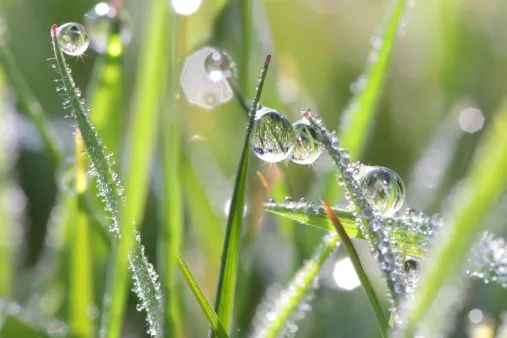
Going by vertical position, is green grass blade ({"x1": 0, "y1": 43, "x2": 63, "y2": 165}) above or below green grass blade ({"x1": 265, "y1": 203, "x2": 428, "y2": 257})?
above

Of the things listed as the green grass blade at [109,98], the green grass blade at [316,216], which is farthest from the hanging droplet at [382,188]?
the green grass blade at [109,98]

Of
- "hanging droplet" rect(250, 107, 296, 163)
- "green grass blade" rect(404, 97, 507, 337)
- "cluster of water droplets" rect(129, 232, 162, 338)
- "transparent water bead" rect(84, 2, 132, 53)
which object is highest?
"transparent water bead" rect(84, 2, 132, 53)

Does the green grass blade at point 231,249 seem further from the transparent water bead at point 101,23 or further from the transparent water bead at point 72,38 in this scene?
the transparent water bead at point 101,23

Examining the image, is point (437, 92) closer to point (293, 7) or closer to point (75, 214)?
→ point (293, 7)

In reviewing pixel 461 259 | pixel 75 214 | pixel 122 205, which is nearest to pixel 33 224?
pixel 75 214

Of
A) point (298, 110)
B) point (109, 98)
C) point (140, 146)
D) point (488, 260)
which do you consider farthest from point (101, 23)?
point (488, 260)

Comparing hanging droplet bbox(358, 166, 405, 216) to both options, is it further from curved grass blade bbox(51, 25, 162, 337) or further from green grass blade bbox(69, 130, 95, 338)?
green grass blade bbox(69, 130, 95, 338)

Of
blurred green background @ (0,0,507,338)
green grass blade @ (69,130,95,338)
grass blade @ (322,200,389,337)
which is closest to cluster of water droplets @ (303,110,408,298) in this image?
grass blade @ (322,200,389,337)
